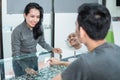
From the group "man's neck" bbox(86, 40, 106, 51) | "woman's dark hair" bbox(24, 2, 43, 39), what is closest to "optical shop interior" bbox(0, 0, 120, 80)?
"woman's dark hair" bbox(24, 2, 43, 39)

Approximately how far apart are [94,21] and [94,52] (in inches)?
5.8

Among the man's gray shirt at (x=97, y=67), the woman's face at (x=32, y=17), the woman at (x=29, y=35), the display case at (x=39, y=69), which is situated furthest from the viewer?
the woman's face at (x=32, y=17)

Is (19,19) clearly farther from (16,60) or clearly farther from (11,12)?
(16,60)

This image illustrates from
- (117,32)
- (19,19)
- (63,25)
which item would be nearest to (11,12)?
(19,19)

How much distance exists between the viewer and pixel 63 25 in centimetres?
443

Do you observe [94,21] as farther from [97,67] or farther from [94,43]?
[97,67]

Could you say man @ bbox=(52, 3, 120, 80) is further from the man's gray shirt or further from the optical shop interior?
the optical shop interior

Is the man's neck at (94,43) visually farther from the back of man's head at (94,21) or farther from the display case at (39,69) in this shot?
the display case at (39,69)

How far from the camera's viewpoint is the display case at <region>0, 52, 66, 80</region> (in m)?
2.06

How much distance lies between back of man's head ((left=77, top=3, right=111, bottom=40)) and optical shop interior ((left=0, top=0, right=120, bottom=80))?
0.38 ft

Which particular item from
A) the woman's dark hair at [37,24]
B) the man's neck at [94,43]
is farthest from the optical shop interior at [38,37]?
the man's neck at [94,43]

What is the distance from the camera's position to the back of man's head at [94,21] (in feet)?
4.03

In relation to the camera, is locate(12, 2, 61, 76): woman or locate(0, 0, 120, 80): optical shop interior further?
locate(12, 2, 61, 76): woman

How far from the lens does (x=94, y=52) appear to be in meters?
1.22
